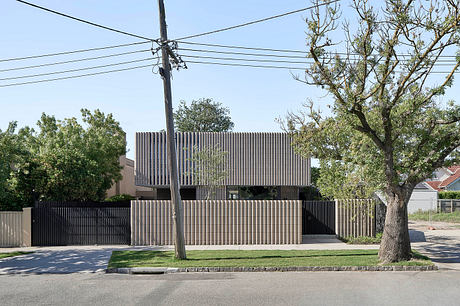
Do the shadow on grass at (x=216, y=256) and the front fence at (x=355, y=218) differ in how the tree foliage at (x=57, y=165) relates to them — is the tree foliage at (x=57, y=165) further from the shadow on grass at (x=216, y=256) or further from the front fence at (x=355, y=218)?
the front fence at (x=355, y=218)

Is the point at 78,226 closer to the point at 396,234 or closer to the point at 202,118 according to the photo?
the point at 396,234

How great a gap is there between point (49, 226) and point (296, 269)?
1078cm

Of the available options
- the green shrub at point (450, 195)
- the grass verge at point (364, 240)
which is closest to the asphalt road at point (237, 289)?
the grass verge at point (364, 240)

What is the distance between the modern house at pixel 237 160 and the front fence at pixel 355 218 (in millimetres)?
11480

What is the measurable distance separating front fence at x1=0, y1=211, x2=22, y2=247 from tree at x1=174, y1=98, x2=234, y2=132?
45.0m

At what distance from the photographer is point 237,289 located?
1002 cm

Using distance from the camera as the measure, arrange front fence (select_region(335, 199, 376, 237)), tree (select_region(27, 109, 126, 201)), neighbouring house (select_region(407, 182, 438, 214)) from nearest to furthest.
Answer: front fence (select_region(335, 199, 376, 237)) → tree (select_region(27, 109, 126, 201)) → neighbouring house (select_region(407, 182, 438, 214))

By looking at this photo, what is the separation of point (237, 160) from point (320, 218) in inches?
456

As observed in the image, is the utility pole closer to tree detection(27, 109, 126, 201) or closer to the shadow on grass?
the shadow on grass

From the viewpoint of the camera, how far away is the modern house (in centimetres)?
2947

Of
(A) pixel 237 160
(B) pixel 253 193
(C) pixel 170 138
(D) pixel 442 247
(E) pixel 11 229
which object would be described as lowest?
(D) pixel 442 247

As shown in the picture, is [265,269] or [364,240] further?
[364,240]

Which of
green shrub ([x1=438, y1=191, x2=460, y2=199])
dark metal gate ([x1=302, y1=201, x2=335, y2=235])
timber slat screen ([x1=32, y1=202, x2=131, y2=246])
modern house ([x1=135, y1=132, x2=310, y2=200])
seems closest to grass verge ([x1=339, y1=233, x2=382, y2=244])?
dark metal gate ([x1=302, y1=201, x2=335, y2=235])

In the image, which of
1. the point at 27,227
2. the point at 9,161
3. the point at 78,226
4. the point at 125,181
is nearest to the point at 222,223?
the point at 78,226
